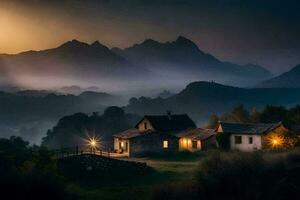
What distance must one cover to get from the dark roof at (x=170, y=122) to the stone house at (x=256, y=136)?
393 inches

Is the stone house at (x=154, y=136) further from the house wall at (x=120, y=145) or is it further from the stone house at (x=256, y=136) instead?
the stone house at (x=256, y=136)

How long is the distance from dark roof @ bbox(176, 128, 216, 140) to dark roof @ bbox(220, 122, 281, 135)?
2.17m

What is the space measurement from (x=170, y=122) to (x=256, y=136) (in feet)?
56.3

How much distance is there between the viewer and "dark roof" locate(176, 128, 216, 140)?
6862cm

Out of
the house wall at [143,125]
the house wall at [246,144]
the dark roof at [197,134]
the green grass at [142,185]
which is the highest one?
the house wall at [143,125]

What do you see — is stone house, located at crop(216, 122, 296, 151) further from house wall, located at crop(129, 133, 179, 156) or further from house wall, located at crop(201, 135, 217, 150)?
house wall, located at crop(129, 133, 179, 156)

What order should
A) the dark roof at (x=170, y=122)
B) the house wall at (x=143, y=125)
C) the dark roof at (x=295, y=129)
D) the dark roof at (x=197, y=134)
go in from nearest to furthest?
the dark roof at (x=295, y=129) → the dark roof at (x=197, y=134) → the dark roof at (x=170, y=122) → the house wall at (x=143, y=125)

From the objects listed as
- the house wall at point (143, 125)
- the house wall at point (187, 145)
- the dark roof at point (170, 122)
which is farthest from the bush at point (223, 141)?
the house wall at point (143, 125)

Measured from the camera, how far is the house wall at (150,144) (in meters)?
65.7

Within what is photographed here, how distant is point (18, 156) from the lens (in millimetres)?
40531

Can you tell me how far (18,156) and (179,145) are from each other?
3560cm

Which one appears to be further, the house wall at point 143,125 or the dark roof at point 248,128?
the house wall at point 143,125

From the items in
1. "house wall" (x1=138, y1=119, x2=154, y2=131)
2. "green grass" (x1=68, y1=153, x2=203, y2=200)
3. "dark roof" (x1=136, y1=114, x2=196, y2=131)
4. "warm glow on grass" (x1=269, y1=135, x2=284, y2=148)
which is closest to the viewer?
"green grass" (x1=68, y1=153, x2=203, y2=200)

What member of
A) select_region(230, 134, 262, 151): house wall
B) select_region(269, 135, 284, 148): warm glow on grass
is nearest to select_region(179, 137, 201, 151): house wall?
select_region(230, 134, 262, 151): house wall
